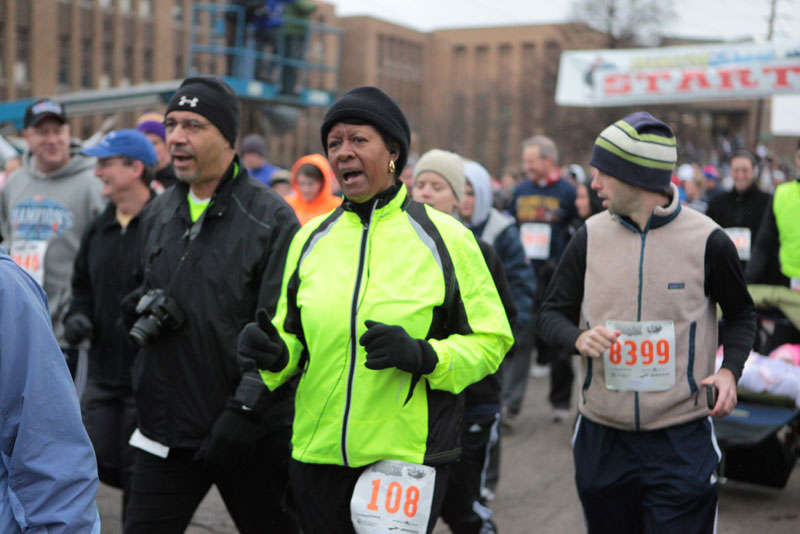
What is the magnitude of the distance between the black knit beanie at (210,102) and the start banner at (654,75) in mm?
9920

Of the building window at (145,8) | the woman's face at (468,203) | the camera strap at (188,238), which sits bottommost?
the camera strap at (188,238)

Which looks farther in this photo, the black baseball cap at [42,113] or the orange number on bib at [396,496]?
the black baseball cap at [42,113]

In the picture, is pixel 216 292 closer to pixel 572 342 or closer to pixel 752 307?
pixel 572 342

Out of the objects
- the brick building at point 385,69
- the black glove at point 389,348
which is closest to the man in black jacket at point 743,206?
the black glove at point 389,348

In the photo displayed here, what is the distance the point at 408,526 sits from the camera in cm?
292

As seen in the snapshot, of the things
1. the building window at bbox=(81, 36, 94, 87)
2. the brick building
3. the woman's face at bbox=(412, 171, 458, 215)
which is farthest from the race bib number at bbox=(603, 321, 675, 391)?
the building window at bbox=(81, 36, 94, 87)

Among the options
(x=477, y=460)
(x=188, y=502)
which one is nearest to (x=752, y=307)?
(x=477, y=460)

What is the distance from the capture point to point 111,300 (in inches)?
183

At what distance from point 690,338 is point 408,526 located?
1202 millimetres

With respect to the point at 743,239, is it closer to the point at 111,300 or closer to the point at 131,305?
the point at 111,300

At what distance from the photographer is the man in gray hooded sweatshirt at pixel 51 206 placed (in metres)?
5.39

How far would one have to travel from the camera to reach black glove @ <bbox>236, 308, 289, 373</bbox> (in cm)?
290

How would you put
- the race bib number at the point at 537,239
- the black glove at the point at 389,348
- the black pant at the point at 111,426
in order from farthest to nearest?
the race bib number at the point at 537,239, the black pant at the point at 111,426, the black glove at the point at 389,348

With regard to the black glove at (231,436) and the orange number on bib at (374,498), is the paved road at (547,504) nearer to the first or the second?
the black glove at (231,436)
